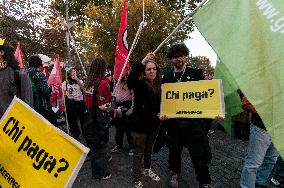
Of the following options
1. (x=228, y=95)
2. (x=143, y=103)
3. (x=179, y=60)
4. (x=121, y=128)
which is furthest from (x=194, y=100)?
(x=121, y=128)

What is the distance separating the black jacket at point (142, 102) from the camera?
4.93 metres

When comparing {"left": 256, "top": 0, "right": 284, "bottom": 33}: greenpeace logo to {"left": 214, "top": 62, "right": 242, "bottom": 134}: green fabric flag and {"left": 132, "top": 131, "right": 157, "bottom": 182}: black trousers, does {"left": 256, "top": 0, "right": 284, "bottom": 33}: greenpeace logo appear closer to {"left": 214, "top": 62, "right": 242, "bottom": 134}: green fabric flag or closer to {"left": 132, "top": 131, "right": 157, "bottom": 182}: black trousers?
{"left": 214, "top": 62, "right": 242, "bottom": 134}: green fabric flag

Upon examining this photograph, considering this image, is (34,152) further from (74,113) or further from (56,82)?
(74,113)

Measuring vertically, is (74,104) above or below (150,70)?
below

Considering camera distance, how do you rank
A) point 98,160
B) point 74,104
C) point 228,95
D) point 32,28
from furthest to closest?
point 32,28 → point 74,104 → point 98,160 → point 228,95

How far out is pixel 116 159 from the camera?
7.01m

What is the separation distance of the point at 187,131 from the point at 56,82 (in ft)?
14.5

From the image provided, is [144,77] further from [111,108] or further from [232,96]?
[232,96]

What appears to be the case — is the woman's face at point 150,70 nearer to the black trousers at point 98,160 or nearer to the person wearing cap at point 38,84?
the black trousers at point 98,160

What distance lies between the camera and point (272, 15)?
2.31 meters

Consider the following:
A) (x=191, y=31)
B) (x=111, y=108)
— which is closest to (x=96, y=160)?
(x=111, y=108)

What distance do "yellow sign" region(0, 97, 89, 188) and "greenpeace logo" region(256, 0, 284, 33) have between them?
1443 mm

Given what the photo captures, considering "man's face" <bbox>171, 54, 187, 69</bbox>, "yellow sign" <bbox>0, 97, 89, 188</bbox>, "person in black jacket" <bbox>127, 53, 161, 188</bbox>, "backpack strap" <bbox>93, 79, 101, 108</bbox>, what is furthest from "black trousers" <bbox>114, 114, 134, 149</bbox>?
"yellow sign" <bbox>0, 97, 89, 188</bbox>

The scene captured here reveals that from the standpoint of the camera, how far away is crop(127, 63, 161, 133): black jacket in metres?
4.93
